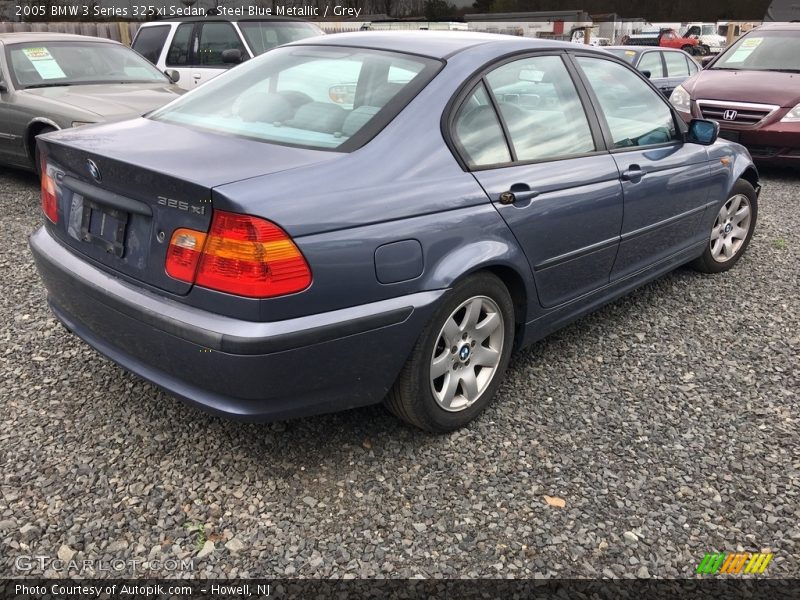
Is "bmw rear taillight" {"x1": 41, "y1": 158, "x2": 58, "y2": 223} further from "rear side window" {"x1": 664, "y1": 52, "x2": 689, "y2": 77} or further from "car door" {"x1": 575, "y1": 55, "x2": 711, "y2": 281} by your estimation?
"rear side window" {"x1": 664, "y1": 52, "x2": 689, "y2": 77}

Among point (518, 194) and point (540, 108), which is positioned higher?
point (540, 108)

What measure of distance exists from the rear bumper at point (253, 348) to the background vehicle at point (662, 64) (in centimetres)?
1035

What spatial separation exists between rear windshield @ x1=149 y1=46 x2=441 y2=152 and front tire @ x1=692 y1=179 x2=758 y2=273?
2.80 meters

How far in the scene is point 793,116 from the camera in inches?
291

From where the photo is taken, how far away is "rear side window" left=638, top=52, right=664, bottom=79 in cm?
1159

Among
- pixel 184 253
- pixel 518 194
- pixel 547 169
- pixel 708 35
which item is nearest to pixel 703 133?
pixel 547 169

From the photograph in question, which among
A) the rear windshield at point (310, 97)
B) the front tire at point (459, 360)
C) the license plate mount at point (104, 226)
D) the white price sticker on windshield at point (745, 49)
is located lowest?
the front tire at point (459, 360)

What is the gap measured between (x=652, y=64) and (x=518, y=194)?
34.7 feet

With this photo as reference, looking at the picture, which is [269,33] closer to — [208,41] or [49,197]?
[208,41]

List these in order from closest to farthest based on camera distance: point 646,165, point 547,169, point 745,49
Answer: point 547,169 → point 646,165 → point 745,49

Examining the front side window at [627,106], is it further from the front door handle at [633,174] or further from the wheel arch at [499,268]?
the wheel arch at [499,268]

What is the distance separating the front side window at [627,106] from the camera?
3.45 metres

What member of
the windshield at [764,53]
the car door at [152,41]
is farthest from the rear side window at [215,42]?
the windshield at [764,53]

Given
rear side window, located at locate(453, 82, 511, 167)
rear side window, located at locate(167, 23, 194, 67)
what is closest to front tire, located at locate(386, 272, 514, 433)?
rear side window, located at locate(453, 82, 511, 167)
